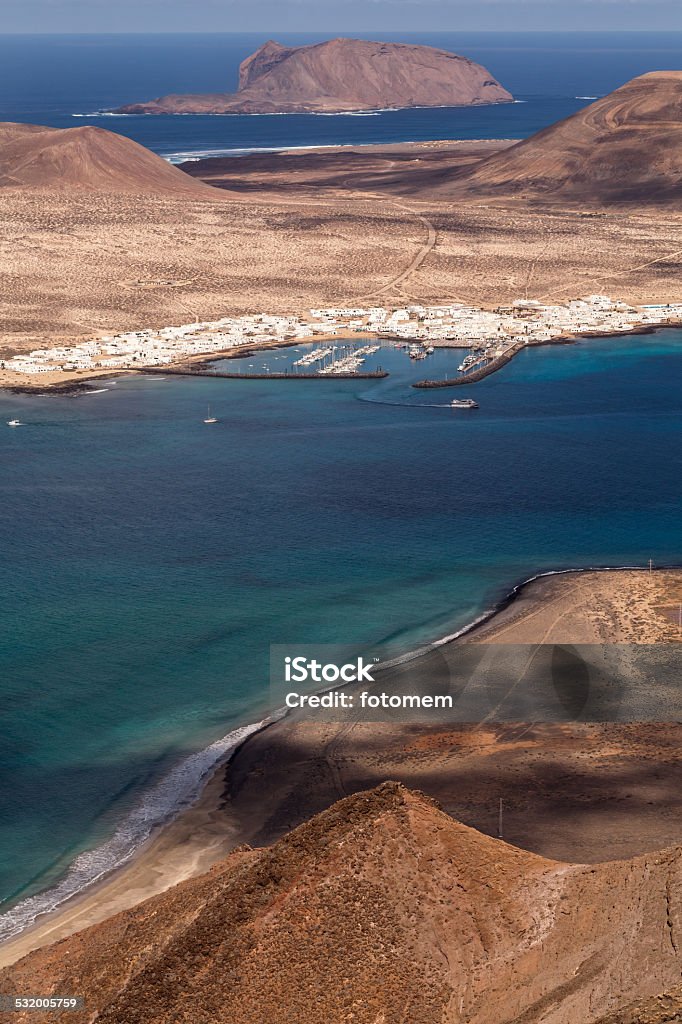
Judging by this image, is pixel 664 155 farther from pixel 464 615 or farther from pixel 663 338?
pixel 464 615

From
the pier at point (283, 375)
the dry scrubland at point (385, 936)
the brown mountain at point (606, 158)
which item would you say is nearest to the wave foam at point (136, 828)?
the dry scrubland at point (385, 936)

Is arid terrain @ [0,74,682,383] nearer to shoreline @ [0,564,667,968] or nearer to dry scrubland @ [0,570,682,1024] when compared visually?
shoreline @ [0,564,667,968]

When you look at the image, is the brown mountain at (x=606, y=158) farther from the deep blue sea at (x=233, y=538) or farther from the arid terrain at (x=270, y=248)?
the deep blue sea at (x=233, y=538)

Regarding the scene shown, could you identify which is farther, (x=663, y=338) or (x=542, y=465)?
(x=663, y=338)

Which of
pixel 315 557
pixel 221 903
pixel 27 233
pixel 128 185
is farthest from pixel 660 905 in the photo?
pixel 128 185

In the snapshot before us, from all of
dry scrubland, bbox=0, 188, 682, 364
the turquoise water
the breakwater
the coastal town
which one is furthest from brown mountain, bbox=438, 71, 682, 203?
the turquoise water
